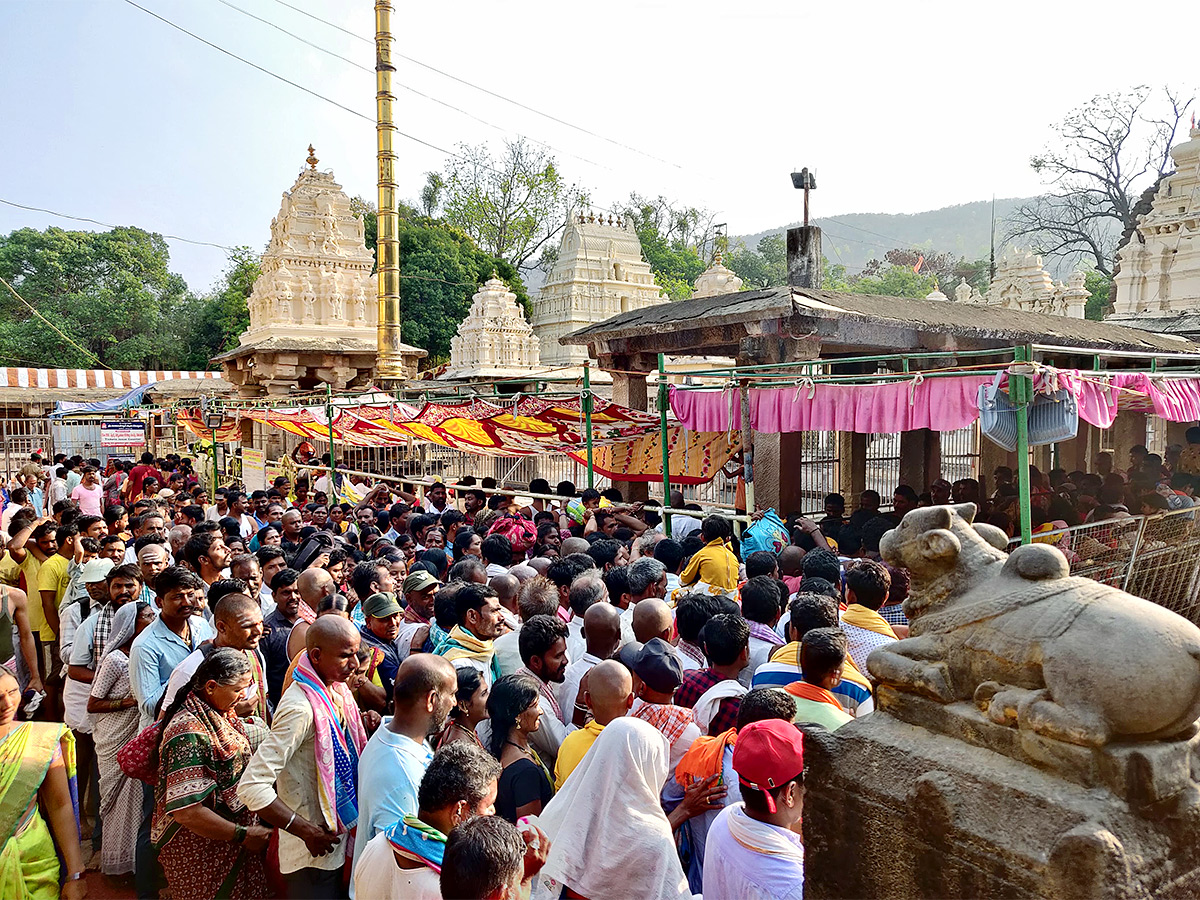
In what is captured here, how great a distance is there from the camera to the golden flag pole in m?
18.0

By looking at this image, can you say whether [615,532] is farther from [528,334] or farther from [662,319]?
[528,334]

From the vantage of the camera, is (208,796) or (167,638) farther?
(167,638)

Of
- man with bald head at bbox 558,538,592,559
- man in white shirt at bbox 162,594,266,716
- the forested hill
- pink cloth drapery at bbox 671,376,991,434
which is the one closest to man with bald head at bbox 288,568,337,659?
man in white shirt at bbox 162,594,266,716

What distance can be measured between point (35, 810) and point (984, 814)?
307 centimetres

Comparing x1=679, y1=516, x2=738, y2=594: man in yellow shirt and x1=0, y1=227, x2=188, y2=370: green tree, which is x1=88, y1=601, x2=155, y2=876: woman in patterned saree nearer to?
x1=679, y1=516, x2=738, y2=594: man in yellow shirt

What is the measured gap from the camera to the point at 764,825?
2430mm

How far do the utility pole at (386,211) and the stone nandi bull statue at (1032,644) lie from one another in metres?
16.3

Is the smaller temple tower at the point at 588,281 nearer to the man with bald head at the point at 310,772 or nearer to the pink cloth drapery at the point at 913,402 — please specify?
the pink cloth drapery at the point at 913,402

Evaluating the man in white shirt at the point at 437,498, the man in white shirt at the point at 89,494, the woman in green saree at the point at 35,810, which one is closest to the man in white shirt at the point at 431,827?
the woman in green saree at the point at 35,810

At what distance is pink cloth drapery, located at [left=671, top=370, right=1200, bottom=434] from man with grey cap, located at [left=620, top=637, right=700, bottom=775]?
406cm

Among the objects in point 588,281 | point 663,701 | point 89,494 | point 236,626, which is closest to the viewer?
point 663,701

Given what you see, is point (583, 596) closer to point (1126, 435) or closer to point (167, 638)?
point (167, 638)

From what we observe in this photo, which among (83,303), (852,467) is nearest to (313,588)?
(852,467)

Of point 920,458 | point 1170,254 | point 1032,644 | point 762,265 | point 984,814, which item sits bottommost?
point 920,458
